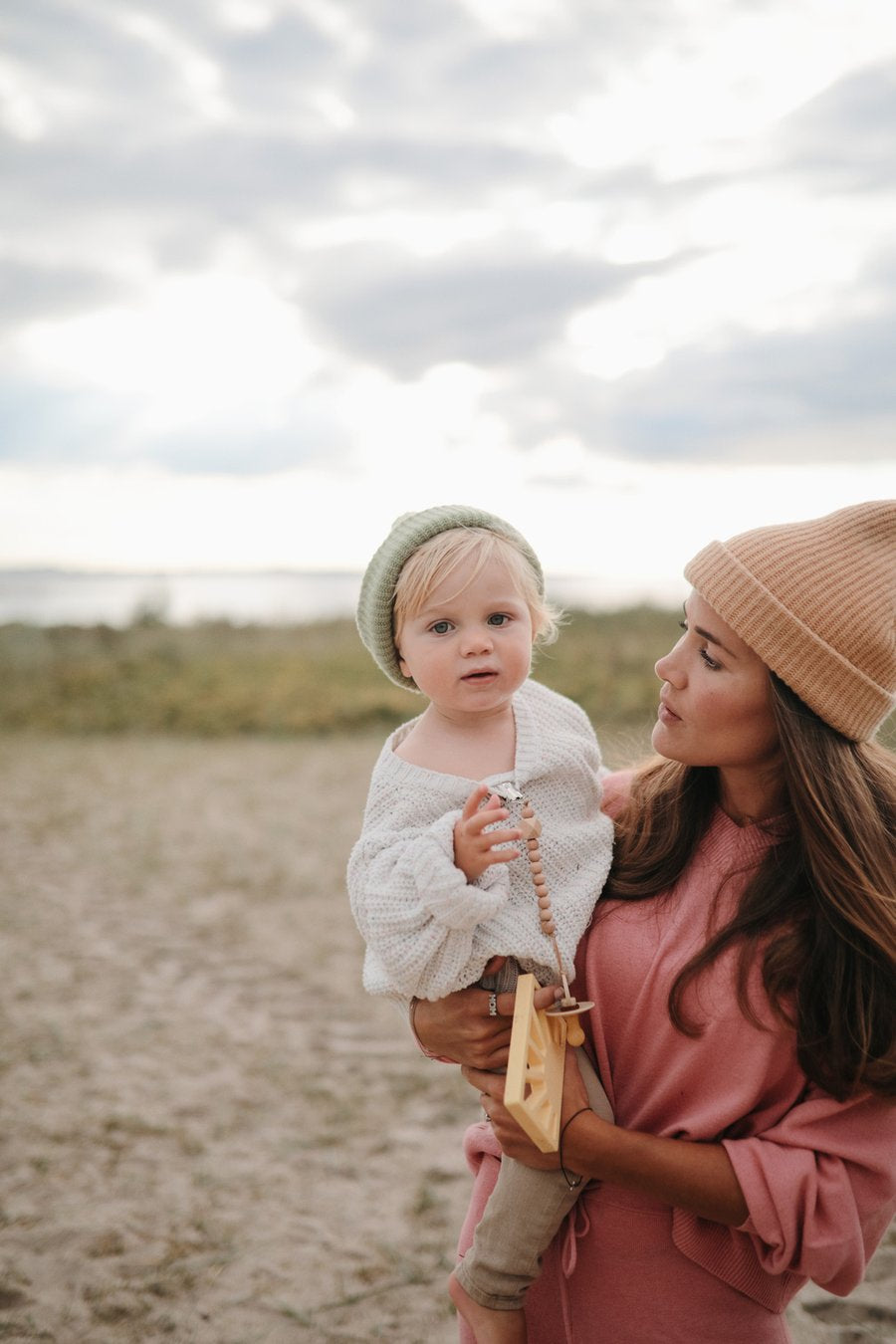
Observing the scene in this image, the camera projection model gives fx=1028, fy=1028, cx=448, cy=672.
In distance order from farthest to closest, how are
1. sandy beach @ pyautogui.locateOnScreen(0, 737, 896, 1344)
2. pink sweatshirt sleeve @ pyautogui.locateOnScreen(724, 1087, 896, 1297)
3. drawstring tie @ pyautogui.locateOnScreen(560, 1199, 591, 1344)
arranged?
sandy beach @ pyautogui.locateOnScreen(0, 737, 896, 1344) → drawstring tie @ pyautogui.locateOnScreen(560, 1199, 591, 1344) → pink sweatshirt sleeve @ pyautogui.locateOnScreen(724, 1087, 896, 1297)

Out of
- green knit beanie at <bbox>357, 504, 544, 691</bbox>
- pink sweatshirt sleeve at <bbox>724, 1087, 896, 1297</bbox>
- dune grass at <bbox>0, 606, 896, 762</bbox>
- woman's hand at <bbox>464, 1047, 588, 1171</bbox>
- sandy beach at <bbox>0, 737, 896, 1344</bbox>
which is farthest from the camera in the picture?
dune grass at <bbox>0, 606, 896, 762</bbox>

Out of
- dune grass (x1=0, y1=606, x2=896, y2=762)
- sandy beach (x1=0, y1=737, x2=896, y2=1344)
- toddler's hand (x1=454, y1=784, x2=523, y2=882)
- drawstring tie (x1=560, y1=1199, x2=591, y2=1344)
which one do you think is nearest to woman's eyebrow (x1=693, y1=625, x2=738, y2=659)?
toddler's hand (x1=454, y1=784, x2=523, y2=882)

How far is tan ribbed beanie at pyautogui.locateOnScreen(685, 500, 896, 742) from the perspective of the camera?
6.38 feet

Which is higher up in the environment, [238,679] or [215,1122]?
[238,679]

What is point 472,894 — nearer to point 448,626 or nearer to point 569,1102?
point 569,1102

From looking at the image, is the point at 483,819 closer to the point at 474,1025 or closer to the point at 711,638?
the point at 474,1025

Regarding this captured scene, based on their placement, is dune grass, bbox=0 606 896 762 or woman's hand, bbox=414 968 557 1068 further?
Answer: dune grass, bbox=0 606 896 762

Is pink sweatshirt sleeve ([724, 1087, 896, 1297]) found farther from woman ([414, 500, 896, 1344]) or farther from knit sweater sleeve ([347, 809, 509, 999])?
knit sweater sleeve ([347, 809, 509, 999])

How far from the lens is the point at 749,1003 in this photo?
1858mm

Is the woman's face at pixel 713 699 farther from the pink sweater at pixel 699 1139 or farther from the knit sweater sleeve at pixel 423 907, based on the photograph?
the knit sweater sleeve at pixel 423 907

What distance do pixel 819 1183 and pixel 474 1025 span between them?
2.16ft

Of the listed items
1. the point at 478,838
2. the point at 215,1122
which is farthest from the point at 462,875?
the point at 215,1122

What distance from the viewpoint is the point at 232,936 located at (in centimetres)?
766

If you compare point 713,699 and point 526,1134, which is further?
point 713,699
